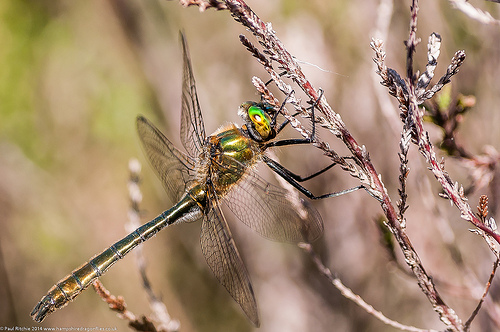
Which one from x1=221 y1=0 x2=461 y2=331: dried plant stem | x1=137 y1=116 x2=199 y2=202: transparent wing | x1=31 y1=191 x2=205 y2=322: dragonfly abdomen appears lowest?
x1=221 y1=0 x2=461 y2=331: dried plant stem

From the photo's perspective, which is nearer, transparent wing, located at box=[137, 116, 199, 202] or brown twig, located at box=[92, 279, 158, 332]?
brown twig, located at box=[92, 279, 158, 332]

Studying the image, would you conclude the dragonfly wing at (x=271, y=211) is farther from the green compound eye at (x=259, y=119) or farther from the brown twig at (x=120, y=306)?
the brown twig at (x=120, y=306)

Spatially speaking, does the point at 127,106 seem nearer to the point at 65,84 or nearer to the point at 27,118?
the point at 65,84

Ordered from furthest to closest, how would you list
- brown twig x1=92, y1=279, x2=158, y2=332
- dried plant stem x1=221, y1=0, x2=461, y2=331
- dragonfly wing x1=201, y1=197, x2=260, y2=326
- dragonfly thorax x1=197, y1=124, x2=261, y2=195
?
dragonfly thorax x1=197, y1=124, x2=261, y2=195
dragonfly wing x1=201, y1=197, x2=260, y2=326
brown twig x1=92, y1=279, x2=158, y2=332
dried plant stem x1=221, y1=0, x2=461, y2=331

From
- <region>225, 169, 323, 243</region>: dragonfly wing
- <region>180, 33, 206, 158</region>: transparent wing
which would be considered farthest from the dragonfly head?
<region>180, 33, 206, 158</region>: transparent wing

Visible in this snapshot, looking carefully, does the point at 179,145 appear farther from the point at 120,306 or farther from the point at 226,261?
the point at 120,306

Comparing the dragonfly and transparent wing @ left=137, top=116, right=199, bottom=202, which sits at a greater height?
transparent wing @ left=137, top=116, right=199, bottom=202

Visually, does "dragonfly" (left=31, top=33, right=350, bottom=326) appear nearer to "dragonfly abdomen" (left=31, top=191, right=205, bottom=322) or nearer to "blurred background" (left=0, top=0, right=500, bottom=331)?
"dragonfly abdomen" (left=31, top=191, right=205, bottom=322)

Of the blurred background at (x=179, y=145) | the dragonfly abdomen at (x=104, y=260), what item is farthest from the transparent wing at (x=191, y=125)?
the blurred background at (x=179, y=145)
